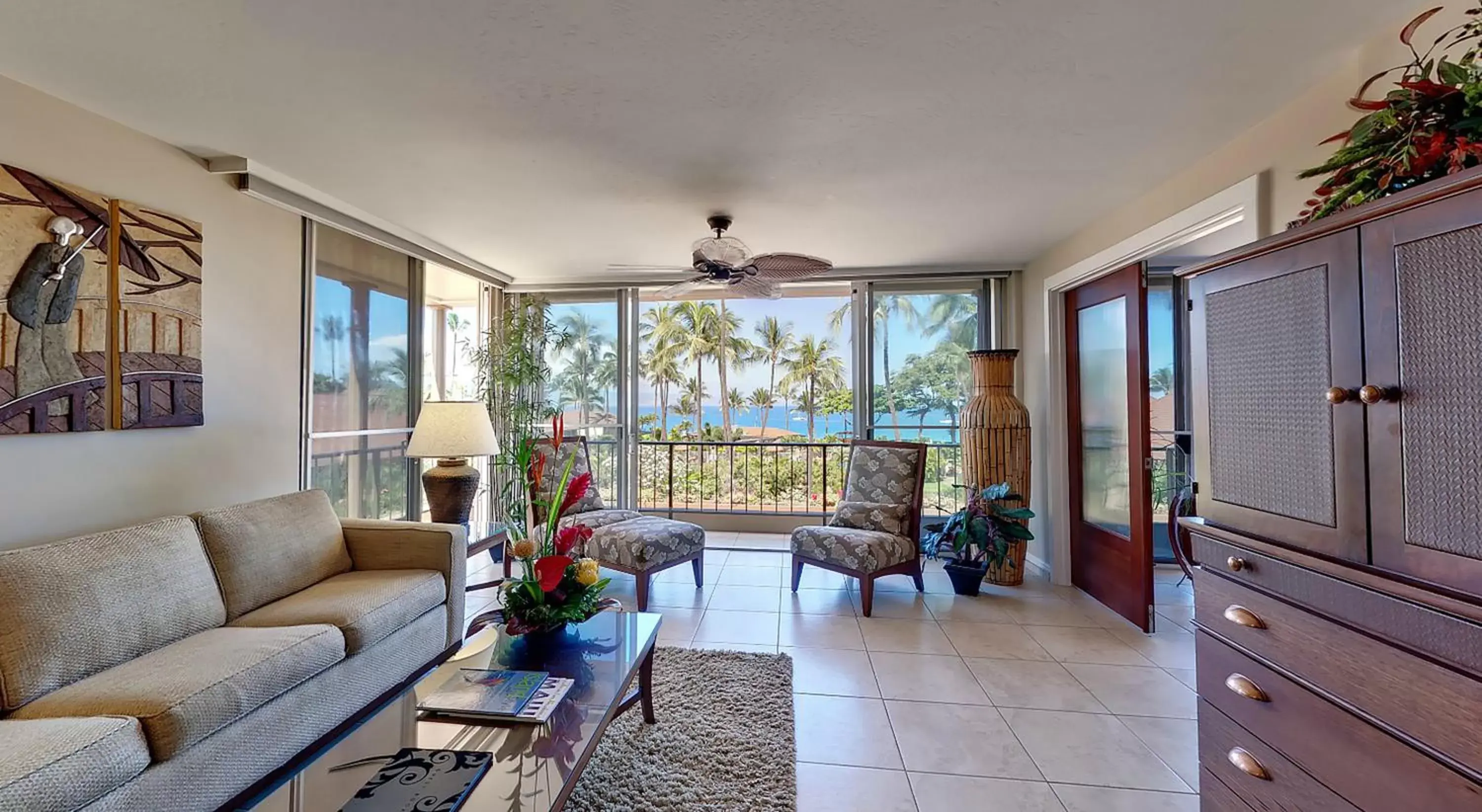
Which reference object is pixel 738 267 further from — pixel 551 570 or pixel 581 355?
pixel 581 355

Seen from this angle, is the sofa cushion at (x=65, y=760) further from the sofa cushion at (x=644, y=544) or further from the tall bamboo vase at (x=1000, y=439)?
the tall bamboo vase at (x=1000, y=439)

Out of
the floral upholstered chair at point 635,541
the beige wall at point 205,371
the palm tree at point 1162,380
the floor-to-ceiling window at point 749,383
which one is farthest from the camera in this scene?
the floor-to-ceiling window at point 749,383

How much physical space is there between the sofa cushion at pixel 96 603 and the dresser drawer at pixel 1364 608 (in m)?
3.10

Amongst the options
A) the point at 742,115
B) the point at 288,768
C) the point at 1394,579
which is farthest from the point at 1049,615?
the point at 288,768

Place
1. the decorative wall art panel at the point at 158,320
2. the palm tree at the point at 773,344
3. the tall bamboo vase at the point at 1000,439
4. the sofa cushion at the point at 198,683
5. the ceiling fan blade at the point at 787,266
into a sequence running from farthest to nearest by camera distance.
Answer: the palm tree at the point at 773,344
the tall bamboo vase at the point at 1000,439
the ceiling fan blade at the point at 787,266
the decorative wall art panel at the point at 158,320
the sofa cushion at the point at 198,683

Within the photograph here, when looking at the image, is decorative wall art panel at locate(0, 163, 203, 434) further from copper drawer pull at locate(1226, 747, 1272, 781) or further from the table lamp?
copper drawer pull at locate(1226, 747, 1272, 781)

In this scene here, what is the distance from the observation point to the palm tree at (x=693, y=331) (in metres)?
9.32

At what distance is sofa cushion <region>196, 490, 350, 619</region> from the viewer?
209cm

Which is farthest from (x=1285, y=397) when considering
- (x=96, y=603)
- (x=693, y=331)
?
(x=693, y=331)

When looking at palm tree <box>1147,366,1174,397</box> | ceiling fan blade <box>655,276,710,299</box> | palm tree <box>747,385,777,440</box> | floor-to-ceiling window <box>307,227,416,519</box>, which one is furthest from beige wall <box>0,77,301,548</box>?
palm tree <box>747,385,777,440</box>

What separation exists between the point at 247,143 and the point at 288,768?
240cm

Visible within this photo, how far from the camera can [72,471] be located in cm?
201

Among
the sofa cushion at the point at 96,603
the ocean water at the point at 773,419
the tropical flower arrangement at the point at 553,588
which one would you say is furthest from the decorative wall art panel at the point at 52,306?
the ocean water at the point at 773,419

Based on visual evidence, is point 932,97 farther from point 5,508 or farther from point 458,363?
point 458,363
